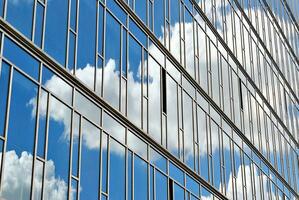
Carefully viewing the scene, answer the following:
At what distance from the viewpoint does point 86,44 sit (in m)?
21.1

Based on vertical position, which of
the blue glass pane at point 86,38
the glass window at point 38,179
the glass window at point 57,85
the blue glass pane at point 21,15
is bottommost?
the glass window at point 38,179

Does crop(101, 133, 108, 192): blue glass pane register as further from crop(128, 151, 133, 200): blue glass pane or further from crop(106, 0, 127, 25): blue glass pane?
crop(106, 0, 127, 25): blue glass pane

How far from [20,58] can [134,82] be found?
702 cm

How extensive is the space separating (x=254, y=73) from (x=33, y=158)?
2509 centimetres

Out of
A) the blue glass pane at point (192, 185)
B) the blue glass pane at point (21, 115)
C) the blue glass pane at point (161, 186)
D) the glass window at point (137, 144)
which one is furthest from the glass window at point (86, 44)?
the blue glass pane at point (192, 185)

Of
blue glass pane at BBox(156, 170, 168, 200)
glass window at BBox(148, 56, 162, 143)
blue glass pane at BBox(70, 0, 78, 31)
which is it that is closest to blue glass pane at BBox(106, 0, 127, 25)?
glass window at BBox(148, 56, 162, 143)

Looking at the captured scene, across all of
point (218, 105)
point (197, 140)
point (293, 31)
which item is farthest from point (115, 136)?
point (293, 31)

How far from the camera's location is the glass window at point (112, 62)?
72.6ft

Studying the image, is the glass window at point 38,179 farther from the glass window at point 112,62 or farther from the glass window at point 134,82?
the glass window at point 134,82

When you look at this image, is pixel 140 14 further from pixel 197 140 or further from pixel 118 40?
pixel 197 140

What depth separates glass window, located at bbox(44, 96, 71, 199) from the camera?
17.8 metres

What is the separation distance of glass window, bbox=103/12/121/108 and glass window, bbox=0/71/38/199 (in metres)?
4.57

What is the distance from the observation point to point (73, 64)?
20.1 meters

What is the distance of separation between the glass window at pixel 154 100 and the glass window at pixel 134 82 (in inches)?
35.7
